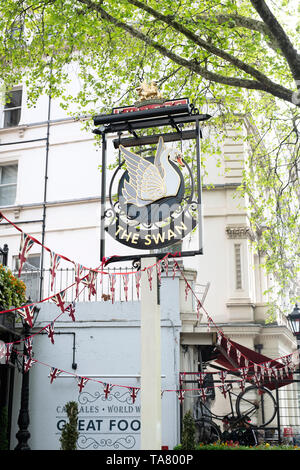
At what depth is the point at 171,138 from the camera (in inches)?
326

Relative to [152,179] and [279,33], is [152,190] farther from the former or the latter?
[279,33]

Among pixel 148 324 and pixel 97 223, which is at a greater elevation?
pixel 97 223

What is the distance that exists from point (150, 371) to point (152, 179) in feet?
8.81

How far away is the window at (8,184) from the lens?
24.0 meters

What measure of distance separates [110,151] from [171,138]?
15.1m

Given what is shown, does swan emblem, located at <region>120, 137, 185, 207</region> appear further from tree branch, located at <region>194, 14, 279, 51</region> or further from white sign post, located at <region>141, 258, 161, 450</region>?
tree branch, located at <region>194, 14, 279, 51</region>

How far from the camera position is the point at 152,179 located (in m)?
7.87

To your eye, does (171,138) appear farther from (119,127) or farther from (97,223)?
(97,223)

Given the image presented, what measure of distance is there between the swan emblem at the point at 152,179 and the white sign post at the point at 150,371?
100 cm

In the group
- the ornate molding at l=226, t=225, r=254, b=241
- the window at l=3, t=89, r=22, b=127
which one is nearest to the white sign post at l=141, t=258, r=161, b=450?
the ornate molding at l=226, t=225, r=254, b=241

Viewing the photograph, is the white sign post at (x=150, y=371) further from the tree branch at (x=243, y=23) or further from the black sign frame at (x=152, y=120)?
→ the tree branch at (x=243, y=23)

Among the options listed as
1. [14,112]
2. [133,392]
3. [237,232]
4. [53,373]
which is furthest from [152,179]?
[14,112]

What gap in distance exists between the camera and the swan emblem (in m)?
7.77
